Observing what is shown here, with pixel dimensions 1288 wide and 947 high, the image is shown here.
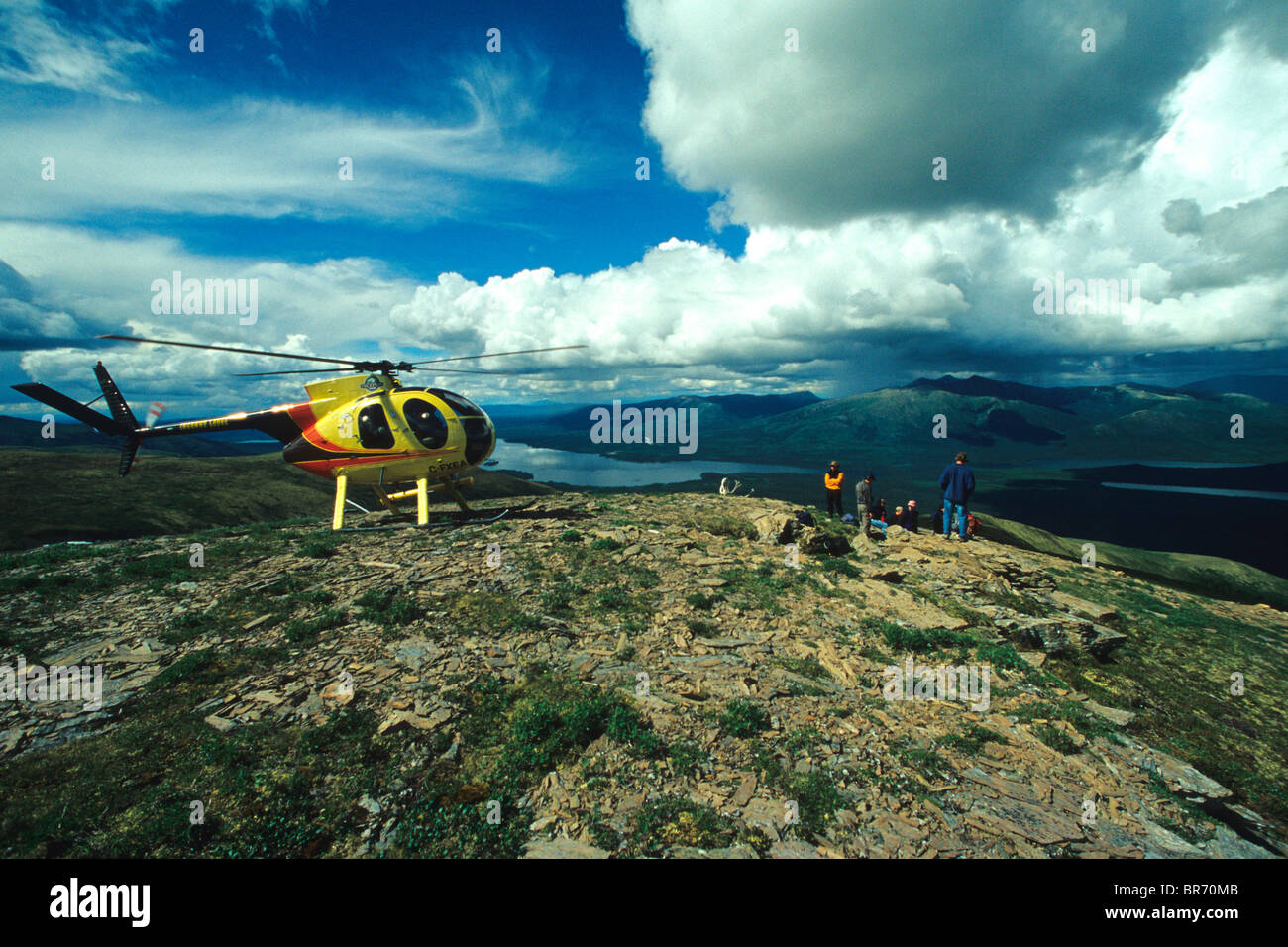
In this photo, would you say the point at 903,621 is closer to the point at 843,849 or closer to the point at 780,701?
the point at 780,701

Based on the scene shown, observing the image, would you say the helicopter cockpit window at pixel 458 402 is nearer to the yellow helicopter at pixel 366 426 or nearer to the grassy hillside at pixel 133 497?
the yellow helicopter at pixel 366 426

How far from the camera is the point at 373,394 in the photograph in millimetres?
16859

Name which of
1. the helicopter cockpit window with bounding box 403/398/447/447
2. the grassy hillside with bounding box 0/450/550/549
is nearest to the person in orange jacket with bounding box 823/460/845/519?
the helicopter cockpit window with bounding box 403/398/447/447

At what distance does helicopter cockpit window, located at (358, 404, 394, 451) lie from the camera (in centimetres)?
1662

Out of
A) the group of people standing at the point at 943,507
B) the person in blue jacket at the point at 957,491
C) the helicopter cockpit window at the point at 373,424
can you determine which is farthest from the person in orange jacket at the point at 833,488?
the helicopter cockpit window at the point at 373,424

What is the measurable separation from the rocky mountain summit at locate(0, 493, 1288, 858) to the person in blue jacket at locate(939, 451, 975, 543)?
13.2 ft

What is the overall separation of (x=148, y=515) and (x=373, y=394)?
6519 centimetres

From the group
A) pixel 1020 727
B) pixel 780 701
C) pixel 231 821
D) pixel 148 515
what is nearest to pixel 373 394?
pixel 231 821

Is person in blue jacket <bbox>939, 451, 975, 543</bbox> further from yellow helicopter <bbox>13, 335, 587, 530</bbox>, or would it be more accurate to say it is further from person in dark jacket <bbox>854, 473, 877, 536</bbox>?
yellow helicopter <bbox>13, 335, 587, 530</bbox>

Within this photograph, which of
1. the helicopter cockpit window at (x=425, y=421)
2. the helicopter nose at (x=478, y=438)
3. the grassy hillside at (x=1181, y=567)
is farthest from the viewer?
the grassy hillside at (x=1181, y=567)

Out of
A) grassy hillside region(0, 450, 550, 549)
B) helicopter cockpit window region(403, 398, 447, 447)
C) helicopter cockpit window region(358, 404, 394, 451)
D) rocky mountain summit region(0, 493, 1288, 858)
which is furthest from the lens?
grassy hillside region(0, 450, 550, 549)

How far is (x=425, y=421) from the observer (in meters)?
16.9

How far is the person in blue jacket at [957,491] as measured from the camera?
56.9ft

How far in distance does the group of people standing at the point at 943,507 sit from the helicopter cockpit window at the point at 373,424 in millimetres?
17092
